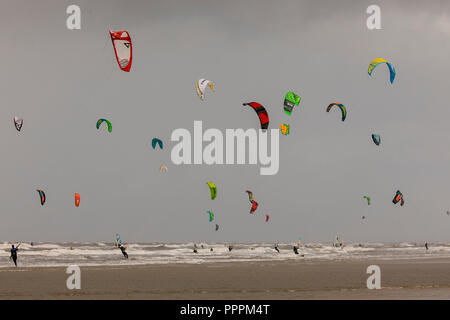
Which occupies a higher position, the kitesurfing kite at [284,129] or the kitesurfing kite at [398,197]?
the kitesurfing kite at [284,129]

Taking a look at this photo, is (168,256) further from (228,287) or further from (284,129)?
(228,287)

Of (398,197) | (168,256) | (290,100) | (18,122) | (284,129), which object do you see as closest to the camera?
(290,100)

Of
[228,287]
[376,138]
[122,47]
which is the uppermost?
[122,47]

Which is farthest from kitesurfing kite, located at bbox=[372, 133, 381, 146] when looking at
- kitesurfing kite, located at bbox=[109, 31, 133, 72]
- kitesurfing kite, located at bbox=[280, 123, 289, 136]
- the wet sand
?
kitesurfing kite, located at bbox=[109, 31, 133, 72]

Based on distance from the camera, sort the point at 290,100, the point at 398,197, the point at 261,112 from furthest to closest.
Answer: the point at 398,197, the point at 290,100, the point at 261,112

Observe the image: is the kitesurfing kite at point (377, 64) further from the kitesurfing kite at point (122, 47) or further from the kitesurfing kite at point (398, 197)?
the kitesurfing kite at point (398, 197)

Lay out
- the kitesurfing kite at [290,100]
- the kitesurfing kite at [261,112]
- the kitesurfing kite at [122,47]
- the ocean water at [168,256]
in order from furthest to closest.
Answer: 1. the ocean water at [168,256]
2. the kitesurfing kite at [290,100]
3. the kitesurfing kite at [261,112]
4. the kitesurfing kite at [122,47]

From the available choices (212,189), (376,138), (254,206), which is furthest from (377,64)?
(254,206)

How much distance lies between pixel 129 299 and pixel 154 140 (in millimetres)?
24160

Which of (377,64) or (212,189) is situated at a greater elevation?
(377,64)

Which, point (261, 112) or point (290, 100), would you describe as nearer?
point (261, 112)

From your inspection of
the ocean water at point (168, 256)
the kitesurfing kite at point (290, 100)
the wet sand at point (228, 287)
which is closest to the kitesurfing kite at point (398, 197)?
the ocean water at point (168, 256)

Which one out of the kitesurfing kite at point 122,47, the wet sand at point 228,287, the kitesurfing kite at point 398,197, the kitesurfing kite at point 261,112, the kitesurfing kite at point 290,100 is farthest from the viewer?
the kitesurfing kite at point 398,197
